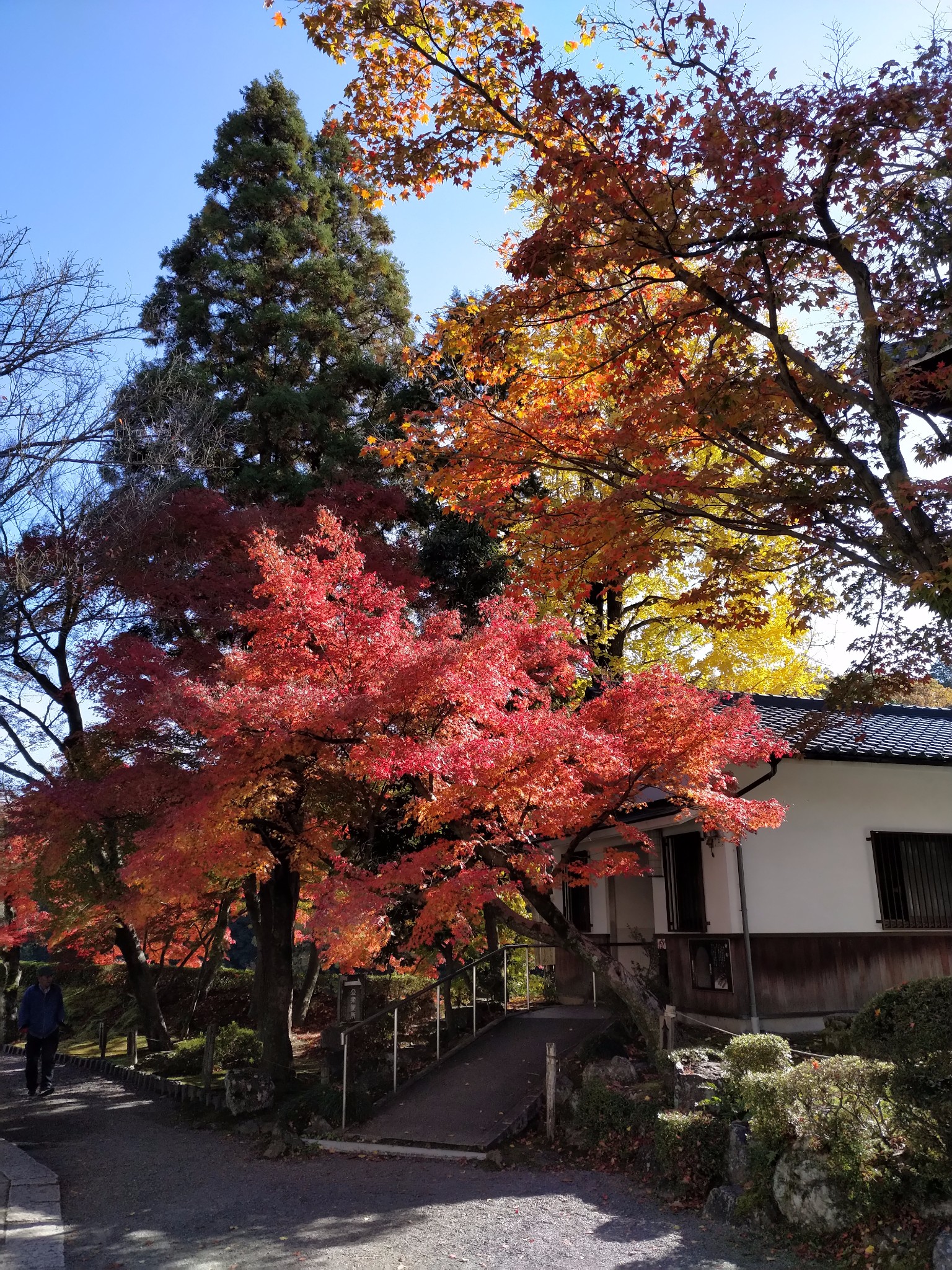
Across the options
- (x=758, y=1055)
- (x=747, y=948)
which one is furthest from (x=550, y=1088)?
(x=747, y=948)

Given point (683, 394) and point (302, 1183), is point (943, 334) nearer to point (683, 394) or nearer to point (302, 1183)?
point (683, 394)

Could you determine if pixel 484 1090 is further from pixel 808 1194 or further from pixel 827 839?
pixel 827 839

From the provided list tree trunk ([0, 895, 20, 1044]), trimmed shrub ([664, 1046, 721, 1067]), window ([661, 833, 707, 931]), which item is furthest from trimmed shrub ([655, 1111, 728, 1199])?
tree trunk ([0, 895, 20, 1044])

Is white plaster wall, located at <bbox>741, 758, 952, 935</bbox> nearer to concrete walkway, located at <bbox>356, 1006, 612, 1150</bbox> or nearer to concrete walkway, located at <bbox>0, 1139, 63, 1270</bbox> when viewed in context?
concrete walkway, located at <bbox>356, 1006, 612, 1150</bbox>

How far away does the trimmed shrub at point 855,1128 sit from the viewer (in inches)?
227

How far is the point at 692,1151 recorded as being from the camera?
7.42 m

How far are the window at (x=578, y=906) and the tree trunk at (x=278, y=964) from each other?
5.08 m

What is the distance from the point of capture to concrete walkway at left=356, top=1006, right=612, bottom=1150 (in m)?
9.52

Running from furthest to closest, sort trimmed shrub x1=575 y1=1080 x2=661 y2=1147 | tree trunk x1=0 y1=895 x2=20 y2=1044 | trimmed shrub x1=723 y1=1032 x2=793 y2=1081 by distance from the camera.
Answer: tree trunk x1=0 y1=895 x2=20 y2=1044 → trimmed shrub x1=575 y1=1080 x2=661 y2=1147 → trimmed shrub x1=723 y1=1032 x2=793 y2=1081

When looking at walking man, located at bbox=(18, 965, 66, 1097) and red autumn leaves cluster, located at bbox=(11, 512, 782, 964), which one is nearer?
red autumn leaves cluster, located at bbox=(11, 512, 782, 964)

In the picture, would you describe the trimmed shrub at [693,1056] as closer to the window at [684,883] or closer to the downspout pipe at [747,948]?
the downspout pipe at [747,948]

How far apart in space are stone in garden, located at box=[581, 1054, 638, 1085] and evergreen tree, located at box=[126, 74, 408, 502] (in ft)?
35.5

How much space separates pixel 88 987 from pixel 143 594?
60.5ft

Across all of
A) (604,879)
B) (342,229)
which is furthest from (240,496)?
(604,879)
